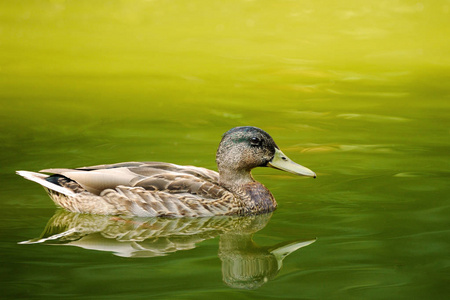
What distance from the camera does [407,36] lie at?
22.5m

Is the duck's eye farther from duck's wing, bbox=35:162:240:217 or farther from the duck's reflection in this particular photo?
the duck's reflection

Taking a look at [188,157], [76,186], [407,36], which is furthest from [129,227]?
[407,36]

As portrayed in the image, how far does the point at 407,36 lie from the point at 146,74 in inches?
300

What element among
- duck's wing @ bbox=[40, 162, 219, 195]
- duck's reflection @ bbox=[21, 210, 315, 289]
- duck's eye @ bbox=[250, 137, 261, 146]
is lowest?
duck's reflection @ bbox=[21, 210, 315, 289]

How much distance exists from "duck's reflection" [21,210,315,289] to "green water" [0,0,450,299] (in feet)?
0.09

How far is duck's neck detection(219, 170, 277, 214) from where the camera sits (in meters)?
9.35

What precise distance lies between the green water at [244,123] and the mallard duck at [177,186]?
168 mm

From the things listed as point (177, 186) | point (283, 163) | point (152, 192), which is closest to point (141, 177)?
point (152, 192)

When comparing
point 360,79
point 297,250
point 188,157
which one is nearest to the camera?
point 297,250

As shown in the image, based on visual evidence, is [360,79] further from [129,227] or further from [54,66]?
[129,227]

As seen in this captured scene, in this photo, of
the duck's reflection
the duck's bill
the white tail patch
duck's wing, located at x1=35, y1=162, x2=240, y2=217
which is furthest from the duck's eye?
the white tail patch

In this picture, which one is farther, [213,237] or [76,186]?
[76,186]

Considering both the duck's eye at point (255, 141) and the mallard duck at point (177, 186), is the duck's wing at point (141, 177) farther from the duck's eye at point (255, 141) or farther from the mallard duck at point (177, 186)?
the duck's eye at point (255, 141)

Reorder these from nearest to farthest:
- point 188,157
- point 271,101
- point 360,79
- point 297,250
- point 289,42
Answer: point 297,250, point 188,157, point 271,101, point 360,79, point 289,42
